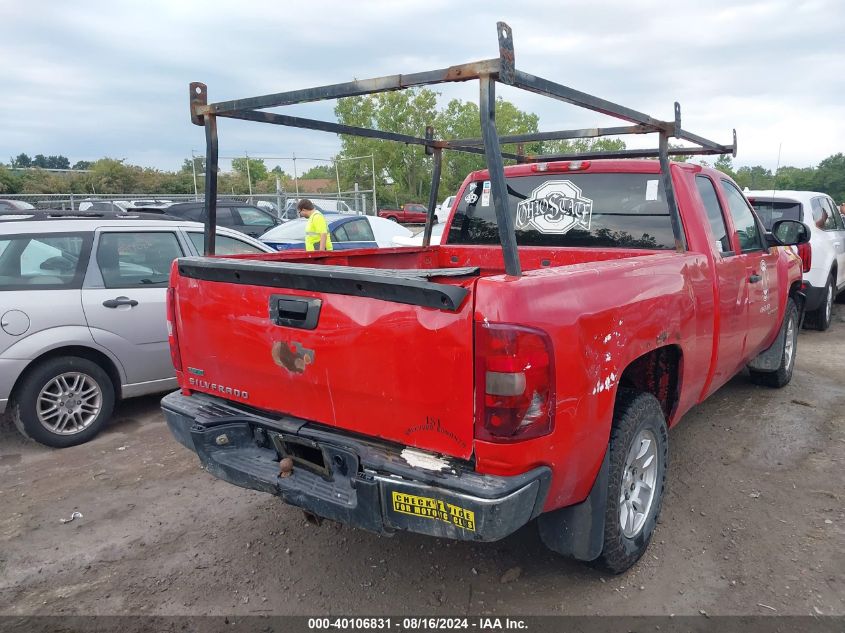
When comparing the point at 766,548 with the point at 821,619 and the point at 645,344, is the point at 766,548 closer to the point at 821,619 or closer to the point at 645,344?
the point at 821,619

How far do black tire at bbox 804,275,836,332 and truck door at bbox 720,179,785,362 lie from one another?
392cm

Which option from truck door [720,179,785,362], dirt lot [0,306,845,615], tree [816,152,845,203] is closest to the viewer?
dirt lot [0,306,845,615]

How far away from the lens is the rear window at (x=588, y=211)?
148 inches

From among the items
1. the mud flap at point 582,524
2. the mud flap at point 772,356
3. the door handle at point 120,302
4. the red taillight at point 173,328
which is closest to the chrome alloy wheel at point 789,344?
the mud flap at point 772,356

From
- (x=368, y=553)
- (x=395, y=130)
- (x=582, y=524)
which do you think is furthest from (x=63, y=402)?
(x=395, y=130)

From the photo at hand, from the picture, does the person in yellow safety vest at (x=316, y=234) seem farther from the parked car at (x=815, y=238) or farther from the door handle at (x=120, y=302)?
the parked car at (x=815, y=238)

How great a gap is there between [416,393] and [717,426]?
3.48m

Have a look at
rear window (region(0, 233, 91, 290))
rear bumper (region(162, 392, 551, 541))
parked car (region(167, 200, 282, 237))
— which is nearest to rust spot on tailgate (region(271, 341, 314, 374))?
rear bumper (region(162, 392, 551, 541))

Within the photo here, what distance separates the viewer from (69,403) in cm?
470

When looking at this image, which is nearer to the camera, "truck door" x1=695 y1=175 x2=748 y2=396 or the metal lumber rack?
the metal lumber rack

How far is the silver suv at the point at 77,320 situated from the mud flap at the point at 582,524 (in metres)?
3.55

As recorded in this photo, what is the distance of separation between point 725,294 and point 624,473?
1537 millimetres

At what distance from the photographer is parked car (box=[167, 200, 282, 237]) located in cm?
1271

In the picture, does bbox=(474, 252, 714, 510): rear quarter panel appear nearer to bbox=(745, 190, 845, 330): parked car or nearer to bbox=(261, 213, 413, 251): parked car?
bbox=(745, 190, 845, 330): parked car
